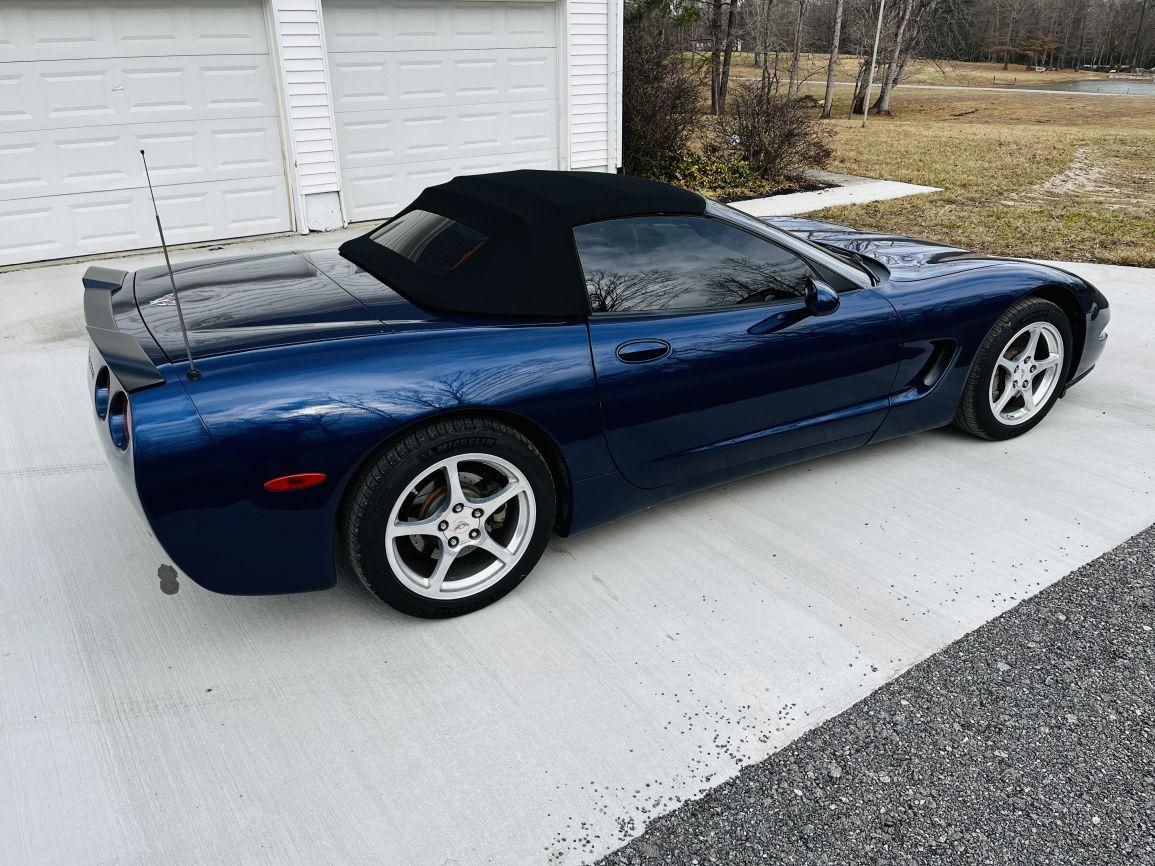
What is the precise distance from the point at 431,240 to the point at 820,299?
1557mm

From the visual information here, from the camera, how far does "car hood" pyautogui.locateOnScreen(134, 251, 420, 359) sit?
292cm

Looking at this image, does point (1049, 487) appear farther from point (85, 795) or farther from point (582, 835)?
point (85, 795)

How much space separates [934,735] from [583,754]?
1.03 metres

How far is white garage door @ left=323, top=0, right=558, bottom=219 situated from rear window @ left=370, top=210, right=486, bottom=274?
6.19 meters

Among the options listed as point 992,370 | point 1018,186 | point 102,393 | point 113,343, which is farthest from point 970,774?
point 1018,186

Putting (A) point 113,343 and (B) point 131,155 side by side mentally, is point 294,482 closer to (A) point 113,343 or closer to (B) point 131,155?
(A) point 113,343

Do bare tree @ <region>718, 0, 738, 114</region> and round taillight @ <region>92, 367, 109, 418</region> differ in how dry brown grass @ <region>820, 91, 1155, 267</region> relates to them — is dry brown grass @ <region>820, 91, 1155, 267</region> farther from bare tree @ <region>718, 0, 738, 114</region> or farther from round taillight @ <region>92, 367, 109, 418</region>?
round taillight @ <region>92, 367, 109, 418</region>

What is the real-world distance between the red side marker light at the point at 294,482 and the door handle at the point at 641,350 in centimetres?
112

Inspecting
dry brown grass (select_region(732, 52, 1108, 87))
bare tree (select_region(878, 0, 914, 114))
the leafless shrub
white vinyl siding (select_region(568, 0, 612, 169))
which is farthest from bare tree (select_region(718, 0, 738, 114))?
white vinyl siding (select_region(568, 0, 612, 169))

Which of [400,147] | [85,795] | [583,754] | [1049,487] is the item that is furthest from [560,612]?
[400,147]

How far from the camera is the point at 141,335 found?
295cm

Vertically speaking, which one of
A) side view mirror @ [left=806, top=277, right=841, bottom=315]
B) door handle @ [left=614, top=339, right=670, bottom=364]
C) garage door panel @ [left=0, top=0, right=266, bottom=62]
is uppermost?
garage door panel @ [left=0, top=0, right=266, bottom=62]

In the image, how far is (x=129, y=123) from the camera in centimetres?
825

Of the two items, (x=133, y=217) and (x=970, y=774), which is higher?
(x=133, y=217)
